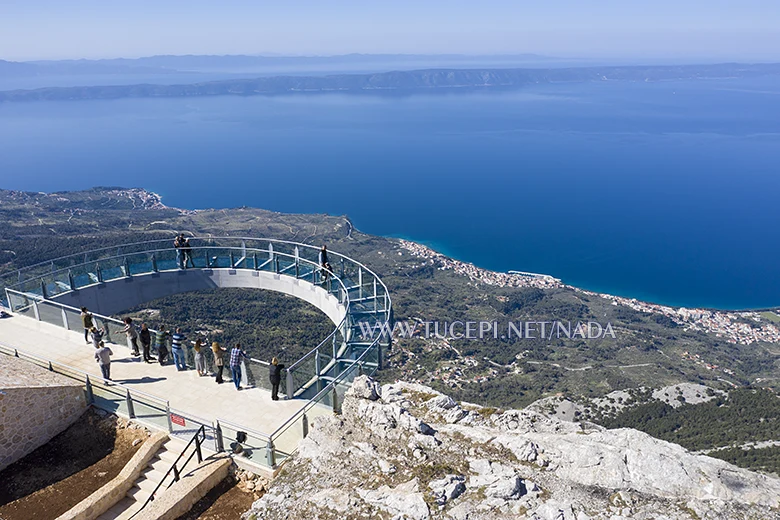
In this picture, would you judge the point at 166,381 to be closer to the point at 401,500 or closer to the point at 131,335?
the point at 131,335

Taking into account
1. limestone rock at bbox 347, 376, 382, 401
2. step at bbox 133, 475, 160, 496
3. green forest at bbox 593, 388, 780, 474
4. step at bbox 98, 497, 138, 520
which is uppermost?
limestone rock at bbox 347, 376, 382, 401

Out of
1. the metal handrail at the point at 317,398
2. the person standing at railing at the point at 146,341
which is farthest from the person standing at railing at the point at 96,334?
the metal handrail at the point at 317,398

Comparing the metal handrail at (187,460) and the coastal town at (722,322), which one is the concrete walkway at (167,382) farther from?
the coastal town at (722,322)

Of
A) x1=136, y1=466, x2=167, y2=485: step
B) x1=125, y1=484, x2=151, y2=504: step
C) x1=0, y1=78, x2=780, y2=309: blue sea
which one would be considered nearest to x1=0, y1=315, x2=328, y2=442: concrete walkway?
x1=136, y1=466, x2=167, y2=485: step

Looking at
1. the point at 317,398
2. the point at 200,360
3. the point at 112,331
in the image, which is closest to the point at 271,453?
the point at 317,398

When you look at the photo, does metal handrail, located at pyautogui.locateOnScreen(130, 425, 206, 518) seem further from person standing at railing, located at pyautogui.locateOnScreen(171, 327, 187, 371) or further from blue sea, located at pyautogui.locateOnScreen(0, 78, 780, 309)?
blue sea, located at pyautogui.locateOnScreen(0, 78, 780, 309)

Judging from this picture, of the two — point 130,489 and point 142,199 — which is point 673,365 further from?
point 142,199
